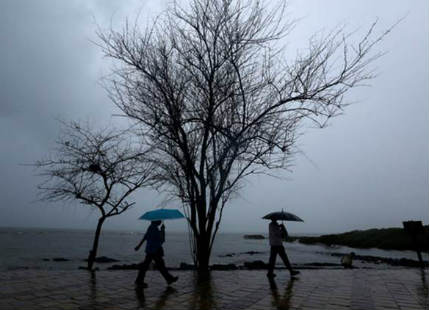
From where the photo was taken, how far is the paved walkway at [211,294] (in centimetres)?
639

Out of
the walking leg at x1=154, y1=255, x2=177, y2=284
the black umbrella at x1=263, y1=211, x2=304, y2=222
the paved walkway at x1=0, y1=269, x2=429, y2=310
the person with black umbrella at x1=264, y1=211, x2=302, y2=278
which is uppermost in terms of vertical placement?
the black umbrella at x1=263, y1=211, x2=304, y2=222

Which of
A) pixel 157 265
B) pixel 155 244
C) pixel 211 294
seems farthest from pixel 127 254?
pixel 211 294

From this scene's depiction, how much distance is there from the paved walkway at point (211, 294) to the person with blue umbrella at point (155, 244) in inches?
11.4

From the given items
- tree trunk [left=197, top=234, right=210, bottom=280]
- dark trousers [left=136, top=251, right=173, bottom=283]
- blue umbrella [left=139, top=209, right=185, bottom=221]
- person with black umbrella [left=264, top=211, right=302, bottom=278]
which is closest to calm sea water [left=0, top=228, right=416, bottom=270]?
person with black umbrella [left=264, top=211, right=302, bottom=278]

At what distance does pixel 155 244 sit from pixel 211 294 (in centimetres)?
187

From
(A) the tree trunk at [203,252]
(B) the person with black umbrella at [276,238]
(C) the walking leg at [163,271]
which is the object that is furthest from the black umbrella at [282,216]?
(C) the walking leg at [163,271]

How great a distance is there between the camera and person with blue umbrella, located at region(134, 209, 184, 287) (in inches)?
335

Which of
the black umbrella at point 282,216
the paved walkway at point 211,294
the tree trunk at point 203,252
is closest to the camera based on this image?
the paved walkway at point 211,294

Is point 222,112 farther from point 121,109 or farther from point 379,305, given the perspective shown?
point 379,305

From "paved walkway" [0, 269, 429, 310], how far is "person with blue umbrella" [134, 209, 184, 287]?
0.29 meters

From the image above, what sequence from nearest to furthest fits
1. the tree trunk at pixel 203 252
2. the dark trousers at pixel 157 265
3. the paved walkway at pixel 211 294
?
1. the paved walkway at pixel 211 294
2. the dark trousers at pixel 157 265
3. the tree trunk at pixel 203 252

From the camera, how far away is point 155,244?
8594mm

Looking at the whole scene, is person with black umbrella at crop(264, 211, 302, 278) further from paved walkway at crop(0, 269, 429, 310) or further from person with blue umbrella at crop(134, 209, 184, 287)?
person with blue umbrella at crop(134, 209, 184, 287)

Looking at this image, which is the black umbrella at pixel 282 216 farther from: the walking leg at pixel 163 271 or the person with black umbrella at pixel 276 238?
the walking leg at pixel 163 271
